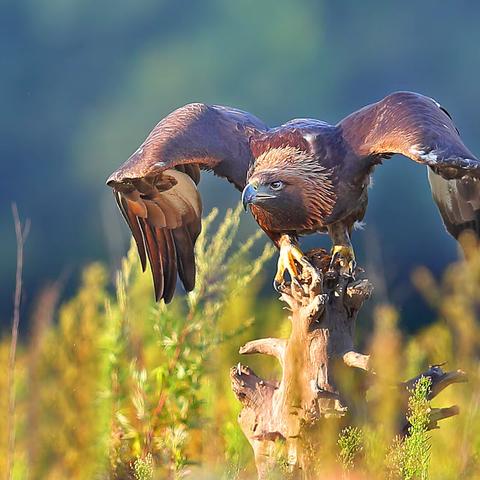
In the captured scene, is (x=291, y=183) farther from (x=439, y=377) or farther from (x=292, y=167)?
(x=439, y=377)

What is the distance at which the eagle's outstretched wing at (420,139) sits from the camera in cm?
265

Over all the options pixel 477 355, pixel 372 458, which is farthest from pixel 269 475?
pixel 477 355

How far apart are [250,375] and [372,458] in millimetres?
997

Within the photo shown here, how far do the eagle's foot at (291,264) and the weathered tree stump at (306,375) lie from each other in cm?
4

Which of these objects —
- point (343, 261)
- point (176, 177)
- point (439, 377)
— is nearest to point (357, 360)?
point (439, 377)

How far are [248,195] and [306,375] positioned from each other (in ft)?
1.97

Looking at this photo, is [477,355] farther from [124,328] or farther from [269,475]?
[124,328]

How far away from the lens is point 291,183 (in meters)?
3.08

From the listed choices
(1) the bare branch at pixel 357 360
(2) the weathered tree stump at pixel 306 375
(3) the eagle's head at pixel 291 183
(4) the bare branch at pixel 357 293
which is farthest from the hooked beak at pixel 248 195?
(1) the bare branch at pixel 357 360

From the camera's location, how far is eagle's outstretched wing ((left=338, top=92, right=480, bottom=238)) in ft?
8.69

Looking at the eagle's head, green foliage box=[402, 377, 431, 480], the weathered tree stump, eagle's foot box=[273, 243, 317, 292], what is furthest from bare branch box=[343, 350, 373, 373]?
green foliage box=[402, 377, 431, 480]

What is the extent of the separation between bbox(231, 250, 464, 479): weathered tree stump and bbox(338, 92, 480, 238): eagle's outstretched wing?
1.43 ft

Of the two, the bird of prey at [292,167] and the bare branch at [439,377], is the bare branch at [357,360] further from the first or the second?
the bird of prey at [292,167]

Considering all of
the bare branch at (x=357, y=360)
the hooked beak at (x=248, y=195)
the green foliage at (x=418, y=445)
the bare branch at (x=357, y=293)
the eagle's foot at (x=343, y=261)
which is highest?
the hooked beak at (x=248, y=195)
